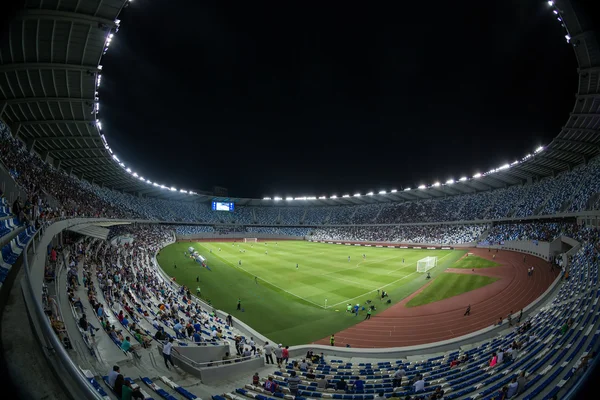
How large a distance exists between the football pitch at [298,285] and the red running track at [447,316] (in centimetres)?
145

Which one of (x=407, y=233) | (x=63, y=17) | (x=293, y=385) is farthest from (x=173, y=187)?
(x=293, y=385)

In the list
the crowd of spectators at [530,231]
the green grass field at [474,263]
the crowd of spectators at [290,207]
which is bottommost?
the green grass field at [474,263]

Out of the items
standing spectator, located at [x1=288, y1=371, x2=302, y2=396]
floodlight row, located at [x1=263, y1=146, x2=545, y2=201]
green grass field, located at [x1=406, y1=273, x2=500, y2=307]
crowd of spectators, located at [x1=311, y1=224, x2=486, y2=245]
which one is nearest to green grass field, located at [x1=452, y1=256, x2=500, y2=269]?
green grass field, located at [x1=406, y1=273, x2=500, y2=307]

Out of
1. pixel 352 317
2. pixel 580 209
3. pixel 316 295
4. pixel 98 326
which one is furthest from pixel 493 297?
pixel 98 326

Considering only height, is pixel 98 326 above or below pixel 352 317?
above

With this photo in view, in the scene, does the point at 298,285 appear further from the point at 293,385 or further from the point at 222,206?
the point at 222,206

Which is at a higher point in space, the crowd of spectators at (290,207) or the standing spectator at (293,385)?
the crowd of spectators at (290,207)

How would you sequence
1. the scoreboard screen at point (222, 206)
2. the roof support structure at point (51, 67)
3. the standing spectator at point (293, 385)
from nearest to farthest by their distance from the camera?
1. the standing spectator at point (293, 385)
2. the roof support structure at point (51, 67)
3. the scoreboard screen at point (222, 206)

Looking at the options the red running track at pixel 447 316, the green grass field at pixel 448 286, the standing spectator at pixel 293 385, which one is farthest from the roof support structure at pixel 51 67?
the green grass field at pixel 448 286

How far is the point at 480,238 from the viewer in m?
57.2

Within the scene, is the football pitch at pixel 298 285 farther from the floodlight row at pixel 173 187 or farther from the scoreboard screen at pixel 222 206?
the scoreboard screen at pixel 222 206

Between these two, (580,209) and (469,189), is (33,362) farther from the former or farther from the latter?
(469,189)

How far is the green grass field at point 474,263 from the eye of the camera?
1535 inches

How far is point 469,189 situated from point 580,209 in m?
36.9
